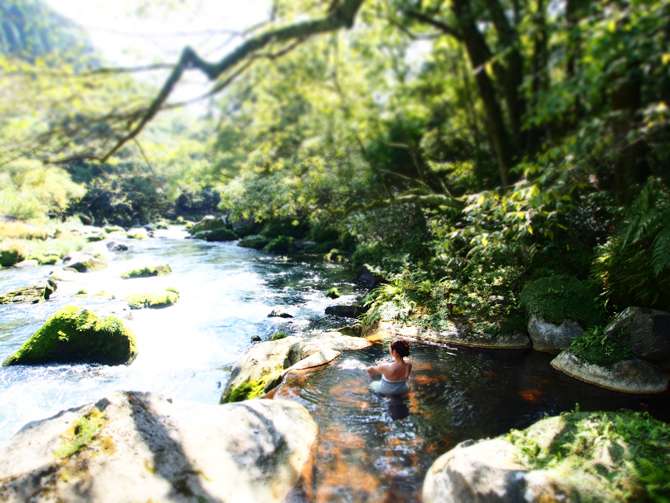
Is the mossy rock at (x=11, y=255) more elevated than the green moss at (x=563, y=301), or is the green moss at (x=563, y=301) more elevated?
the mossy rock at (x=11, y=255)

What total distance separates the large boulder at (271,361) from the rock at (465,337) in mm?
1237

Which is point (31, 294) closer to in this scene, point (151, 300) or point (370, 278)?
point (151, 300)

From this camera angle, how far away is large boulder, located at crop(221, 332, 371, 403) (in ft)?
20.1

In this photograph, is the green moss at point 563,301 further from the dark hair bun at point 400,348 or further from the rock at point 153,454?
the rock at point 153,454

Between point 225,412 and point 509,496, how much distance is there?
3052mm

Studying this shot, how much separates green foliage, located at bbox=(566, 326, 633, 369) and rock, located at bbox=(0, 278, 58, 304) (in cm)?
1648

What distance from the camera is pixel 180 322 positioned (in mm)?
11398

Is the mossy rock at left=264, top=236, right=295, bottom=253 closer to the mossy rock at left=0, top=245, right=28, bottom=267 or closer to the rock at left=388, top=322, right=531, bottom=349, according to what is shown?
the mossy rock at left=0, top=245, right=28, bottom=267

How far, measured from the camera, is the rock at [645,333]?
5500mm

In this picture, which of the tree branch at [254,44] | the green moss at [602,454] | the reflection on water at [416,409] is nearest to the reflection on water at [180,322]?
the reflection on water at [416,409]

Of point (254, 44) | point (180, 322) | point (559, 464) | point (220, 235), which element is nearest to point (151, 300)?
point (180, 322)

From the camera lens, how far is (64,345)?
840 cm

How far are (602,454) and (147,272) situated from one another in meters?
18.8

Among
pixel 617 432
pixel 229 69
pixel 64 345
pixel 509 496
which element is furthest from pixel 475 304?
pixel 64 345
